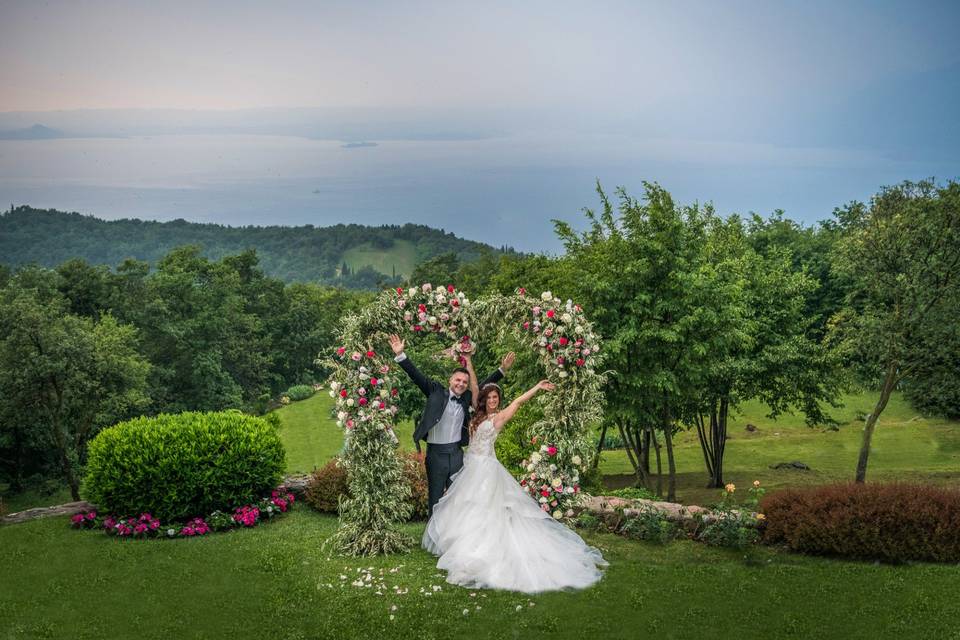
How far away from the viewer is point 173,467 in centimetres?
1426

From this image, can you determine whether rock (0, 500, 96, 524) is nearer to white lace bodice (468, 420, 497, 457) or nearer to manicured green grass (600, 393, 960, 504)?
white lace bodice (468, 420, 497, 457)

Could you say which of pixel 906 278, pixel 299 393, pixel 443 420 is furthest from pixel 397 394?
pixel 299 393

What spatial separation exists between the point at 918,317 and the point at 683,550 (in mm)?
17037

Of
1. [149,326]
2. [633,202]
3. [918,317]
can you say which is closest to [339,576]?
→ [633,202]

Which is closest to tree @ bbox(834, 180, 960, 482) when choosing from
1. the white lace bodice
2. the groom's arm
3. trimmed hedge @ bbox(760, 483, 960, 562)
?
trimmed hedge @ bbox(760, 483, 960, 562)

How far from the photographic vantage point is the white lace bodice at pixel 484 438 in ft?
40.7

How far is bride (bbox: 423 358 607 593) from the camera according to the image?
11062mm

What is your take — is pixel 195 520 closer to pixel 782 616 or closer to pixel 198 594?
pixel 198 594

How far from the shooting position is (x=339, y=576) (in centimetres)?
1161

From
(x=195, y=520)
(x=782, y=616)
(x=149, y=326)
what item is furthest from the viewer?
(x=149, y=326)

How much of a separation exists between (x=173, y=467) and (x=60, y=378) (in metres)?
22.3

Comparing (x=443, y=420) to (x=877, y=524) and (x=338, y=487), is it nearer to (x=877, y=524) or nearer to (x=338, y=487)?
(x=338, y=487)

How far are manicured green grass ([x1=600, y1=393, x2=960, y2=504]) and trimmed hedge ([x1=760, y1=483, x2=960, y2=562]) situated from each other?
1516cm

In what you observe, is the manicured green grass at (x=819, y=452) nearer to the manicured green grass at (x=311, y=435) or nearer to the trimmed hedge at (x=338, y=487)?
the trimmed hedge at (x=338, y=487)
